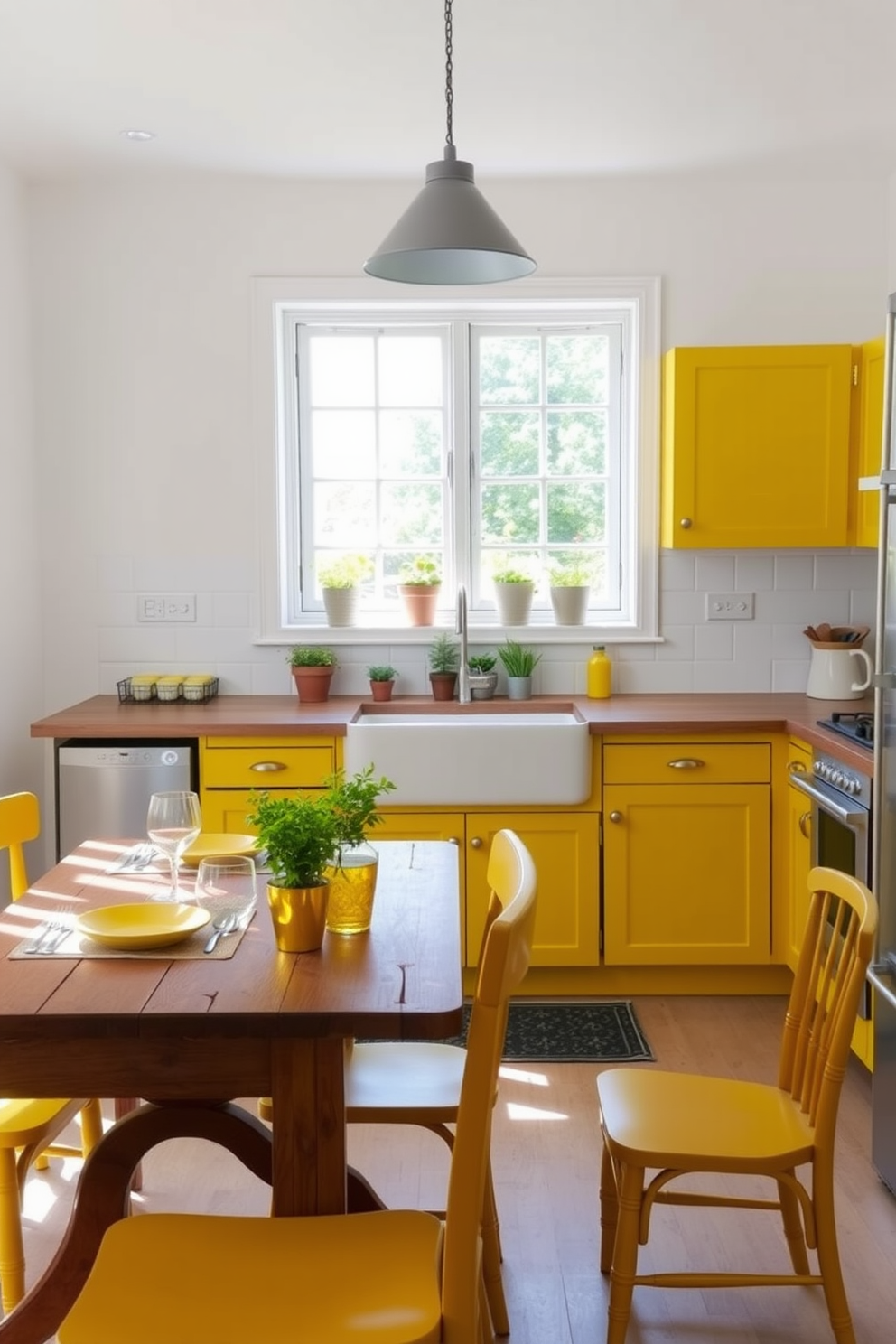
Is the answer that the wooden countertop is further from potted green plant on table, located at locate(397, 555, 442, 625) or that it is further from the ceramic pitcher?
potted green plant on table, located at locate(397, 555, 442, 625)

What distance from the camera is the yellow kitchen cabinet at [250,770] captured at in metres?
4.09

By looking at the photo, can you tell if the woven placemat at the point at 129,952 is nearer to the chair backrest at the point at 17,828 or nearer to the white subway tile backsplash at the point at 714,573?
the chair backrest at the point at 17,828

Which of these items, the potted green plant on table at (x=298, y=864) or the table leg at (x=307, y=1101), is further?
the potted green plant on table at (x=298, y=864)

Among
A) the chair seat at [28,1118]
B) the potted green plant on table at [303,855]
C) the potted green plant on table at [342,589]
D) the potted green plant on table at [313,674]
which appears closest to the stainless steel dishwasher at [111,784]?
the potted green plant on table at [313,674]

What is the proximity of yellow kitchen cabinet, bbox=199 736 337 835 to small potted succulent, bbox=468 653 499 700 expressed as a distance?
68 centimetres

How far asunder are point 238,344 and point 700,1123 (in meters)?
3.25

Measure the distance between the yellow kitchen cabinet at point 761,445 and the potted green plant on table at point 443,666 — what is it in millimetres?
884

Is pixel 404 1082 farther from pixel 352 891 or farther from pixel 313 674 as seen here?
pixel 313 674

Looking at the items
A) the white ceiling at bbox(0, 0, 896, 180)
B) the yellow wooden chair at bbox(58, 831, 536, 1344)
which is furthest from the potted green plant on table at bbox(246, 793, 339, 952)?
the white ceiling at bbox(0, 0, 896, 180)

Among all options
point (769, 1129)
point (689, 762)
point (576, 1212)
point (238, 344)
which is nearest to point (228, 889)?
point (769, 1129)

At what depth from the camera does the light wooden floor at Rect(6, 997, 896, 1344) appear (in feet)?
8.13

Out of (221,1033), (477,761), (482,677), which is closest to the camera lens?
(221,1033)

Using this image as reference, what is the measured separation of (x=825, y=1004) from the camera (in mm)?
2352

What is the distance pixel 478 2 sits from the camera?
3.08 m
